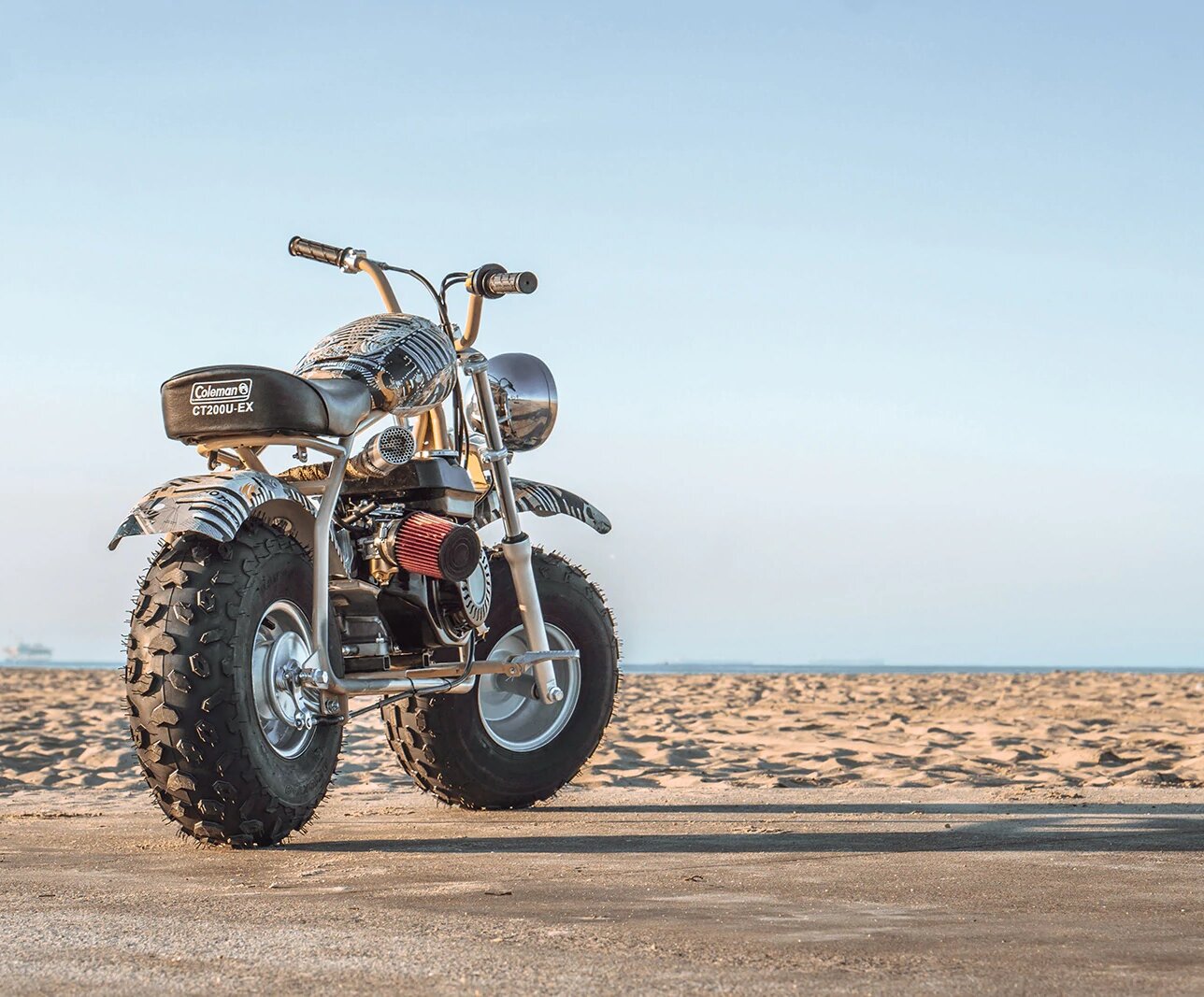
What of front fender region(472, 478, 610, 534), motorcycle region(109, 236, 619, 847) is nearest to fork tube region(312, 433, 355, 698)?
motorcycle region(109, 236, 619, 847)

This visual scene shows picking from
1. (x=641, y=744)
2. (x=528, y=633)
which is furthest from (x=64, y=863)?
(x=641, y=744)

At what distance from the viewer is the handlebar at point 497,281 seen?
578 cm

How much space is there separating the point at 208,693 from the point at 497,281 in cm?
228

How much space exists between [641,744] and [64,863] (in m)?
4.98

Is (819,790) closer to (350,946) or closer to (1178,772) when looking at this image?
(1178,772)

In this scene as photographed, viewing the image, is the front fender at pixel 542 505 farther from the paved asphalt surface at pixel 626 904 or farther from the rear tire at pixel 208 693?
the rear tire at pixel 208 693

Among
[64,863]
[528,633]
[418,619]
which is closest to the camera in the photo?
[64,863]

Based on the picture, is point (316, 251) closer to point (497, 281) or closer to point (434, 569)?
point (497, 281)

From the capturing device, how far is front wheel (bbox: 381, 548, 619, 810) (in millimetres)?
5832

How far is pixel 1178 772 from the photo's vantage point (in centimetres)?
706

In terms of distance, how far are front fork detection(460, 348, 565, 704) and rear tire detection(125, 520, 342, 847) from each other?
154cm

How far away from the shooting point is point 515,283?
577 centimetres

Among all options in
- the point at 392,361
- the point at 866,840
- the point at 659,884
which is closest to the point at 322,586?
the point at 392,361

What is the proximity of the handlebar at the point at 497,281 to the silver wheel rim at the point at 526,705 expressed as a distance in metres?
1.41
